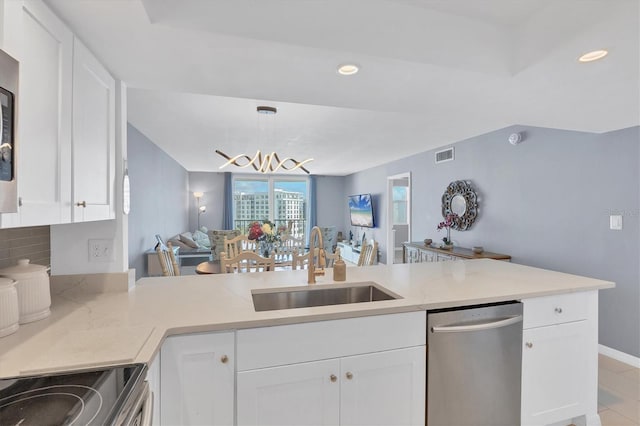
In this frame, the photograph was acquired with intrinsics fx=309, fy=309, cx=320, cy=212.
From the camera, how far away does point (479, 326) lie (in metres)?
1.58

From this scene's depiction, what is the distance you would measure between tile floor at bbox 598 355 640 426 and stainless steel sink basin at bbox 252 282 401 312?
167 centimetres

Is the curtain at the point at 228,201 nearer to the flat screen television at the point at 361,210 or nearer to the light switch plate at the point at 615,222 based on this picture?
the flat screen television at the point at 361,210

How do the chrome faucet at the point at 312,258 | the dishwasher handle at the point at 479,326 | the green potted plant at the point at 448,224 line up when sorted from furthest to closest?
the green potted plant at the point at 448,224
the chrome faucet at the point at 312,258
the dishwasher handle at the point at 479,326

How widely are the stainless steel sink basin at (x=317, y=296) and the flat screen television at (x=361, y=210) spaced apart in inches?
208

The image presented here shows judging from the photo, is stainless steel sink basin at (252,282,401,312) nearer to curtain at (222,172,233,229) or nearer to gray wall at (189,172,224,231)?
curtain at (222,172,233,229)

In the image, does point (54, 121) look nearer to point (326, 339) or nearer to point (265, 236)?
point (326, 339)

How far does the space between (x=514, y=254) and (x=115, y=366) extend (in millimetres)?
4069

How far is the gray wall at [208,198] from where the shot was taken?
8.26 m

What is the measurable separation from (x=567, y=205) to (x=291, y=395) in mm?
3343

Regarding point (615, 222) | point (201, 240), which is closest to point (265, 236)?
point (615, 222)

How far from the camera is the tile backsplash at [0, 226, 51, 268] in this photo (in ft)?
4.38

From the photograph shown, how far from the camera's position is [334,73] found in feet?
5.30

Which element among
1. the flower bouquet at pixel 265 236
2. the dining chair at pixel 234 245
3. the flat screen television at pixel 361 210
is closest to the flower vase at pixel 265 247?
the flower bouquet at pixel 265 236

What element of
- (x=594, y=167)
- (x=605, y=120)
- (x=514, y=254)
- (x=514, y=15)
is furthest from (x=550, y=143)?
(x=514, y=15)
